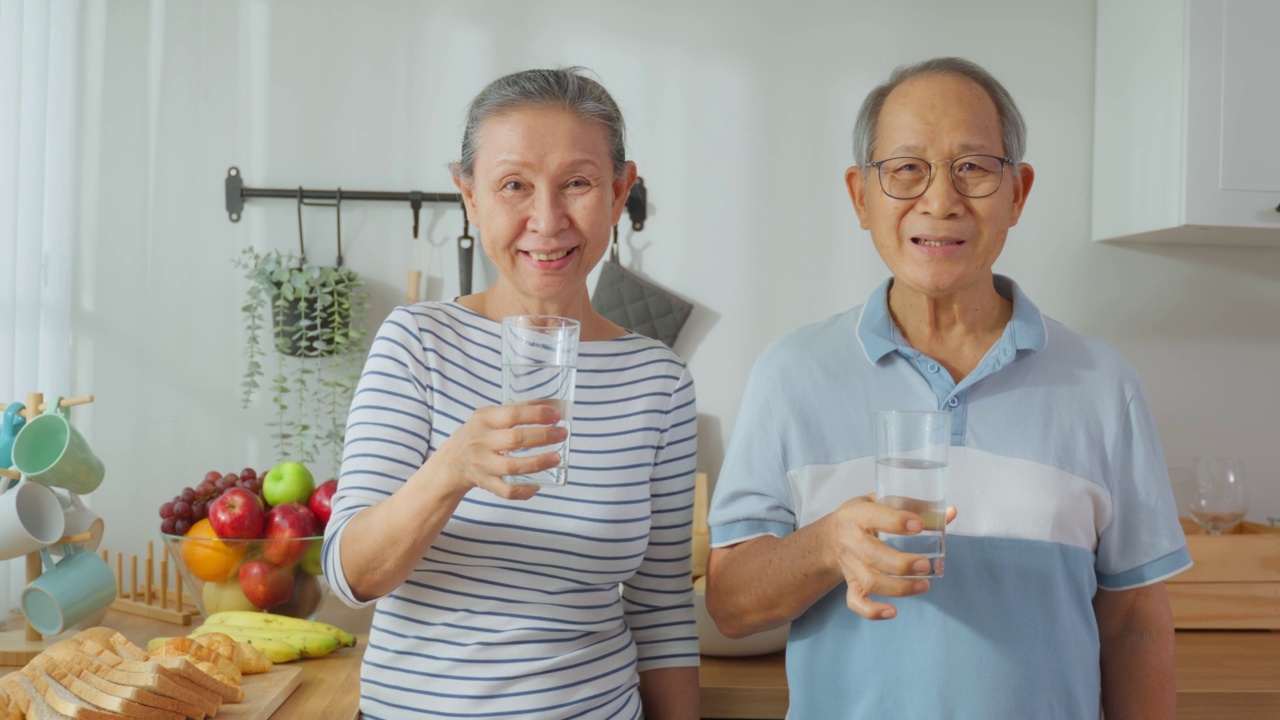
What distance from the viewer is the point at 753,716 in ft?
5.08

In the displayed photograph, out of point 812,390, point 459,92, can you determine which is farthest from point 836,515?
point 459,92

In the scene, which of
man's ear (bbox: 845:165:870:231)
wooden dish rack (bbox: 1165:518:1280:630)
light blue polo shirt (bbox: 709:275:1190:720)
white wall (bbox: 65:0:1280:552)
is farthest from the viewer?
white wall (bbox: 65:0:1280:552)

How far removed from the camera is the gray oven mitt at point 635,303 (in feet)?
7.46

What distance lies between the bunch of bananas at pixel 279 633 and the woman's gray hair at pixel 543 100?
712 millimetres

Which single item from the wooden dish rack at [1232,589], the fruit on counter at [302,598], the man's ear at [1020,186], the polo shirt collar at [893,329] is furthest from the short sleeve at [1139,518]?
the fruit on counter at [302,598]

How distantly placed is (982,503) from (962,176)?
337mm

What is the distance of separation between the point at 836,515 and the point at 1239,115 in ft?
5.37

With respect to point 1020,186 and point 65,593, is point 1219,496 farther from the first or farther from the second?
point 65,593

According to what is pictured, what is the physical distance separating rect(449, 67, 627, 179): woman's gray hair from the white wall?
113 cm

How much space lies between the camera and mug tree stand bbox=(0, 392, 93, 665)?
1523 millimetres

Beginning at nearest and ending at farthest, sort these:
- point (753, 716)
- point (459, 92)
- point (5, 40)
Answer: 1. point (753, 716)
2. point (5, 40)
3. point (459, 92)

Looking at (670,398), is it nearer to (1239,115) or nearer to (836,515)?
(836,515)

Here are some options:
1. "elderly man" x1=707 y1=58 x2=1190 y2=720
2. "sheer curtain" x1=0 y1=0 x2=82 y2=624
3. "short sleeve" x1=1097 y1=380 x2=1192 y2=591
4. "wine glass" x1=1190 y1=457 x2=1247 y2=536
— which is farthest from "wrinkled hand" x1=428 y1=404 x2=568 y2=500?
"wine glass" x1=1190 y1=457 x2=1247 y2=536

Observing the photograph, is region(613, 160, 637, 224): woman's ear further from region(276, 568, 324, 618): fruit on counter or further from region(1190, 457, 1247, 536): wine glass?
region(1190, 457, 1247, 536): wine glass
